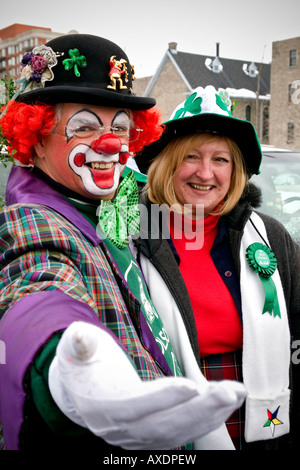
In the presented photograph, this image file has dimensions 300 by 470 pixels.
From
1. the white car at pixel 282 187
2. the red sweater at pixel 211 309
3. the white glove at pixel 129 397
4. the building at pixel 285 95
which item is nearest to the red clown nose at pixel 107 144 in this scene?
the red sweater at pixel 211 309

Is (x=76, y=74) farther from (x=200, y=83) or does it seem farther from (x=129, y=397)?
(x=200, y=83)

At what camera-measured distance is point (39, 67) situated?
4.81 feet

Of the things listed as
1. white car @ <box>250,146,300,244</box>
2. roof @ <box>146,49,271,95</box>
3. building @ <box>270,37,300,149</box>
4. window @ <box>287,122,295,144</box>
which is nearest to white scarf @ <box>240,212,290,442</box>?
white car @ <box>250,146,300,244</box>

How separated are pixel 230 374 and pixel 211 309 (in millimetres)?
273

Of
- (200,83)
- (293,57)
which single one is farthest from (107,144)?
(200,83)

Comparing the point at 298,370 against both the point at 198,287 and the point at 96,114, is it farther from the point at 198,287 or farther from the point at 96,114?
the point at 96,114

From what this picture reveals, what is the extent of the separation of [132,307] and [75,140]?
56cm

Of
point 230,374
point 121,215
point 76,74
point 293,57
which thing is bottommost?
point 230,374

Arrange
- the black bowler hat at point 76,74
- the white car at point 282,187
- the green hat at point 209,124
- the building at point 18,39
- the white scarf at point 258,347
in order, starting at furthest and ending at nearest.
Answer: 1. the building at point 18,39
2. the white car at point 282,187
3. the green hat at point 209,124
4. the white scarf at point 258,347
5. the black bowler hat at point 76,74

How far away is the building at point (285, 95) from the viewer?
2395 centimetres

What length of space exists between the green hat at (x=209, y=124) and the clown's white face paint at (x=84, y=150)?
1.82 feet

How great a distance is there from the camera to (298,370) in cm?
201

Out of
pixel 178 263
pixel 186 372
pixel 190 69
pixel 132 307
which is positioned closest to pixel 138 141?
pixel 178 263

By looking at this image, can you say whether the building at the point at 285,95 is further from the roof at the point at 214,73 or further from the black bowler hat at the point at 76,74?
the black bowler hat at the point at 76,74
